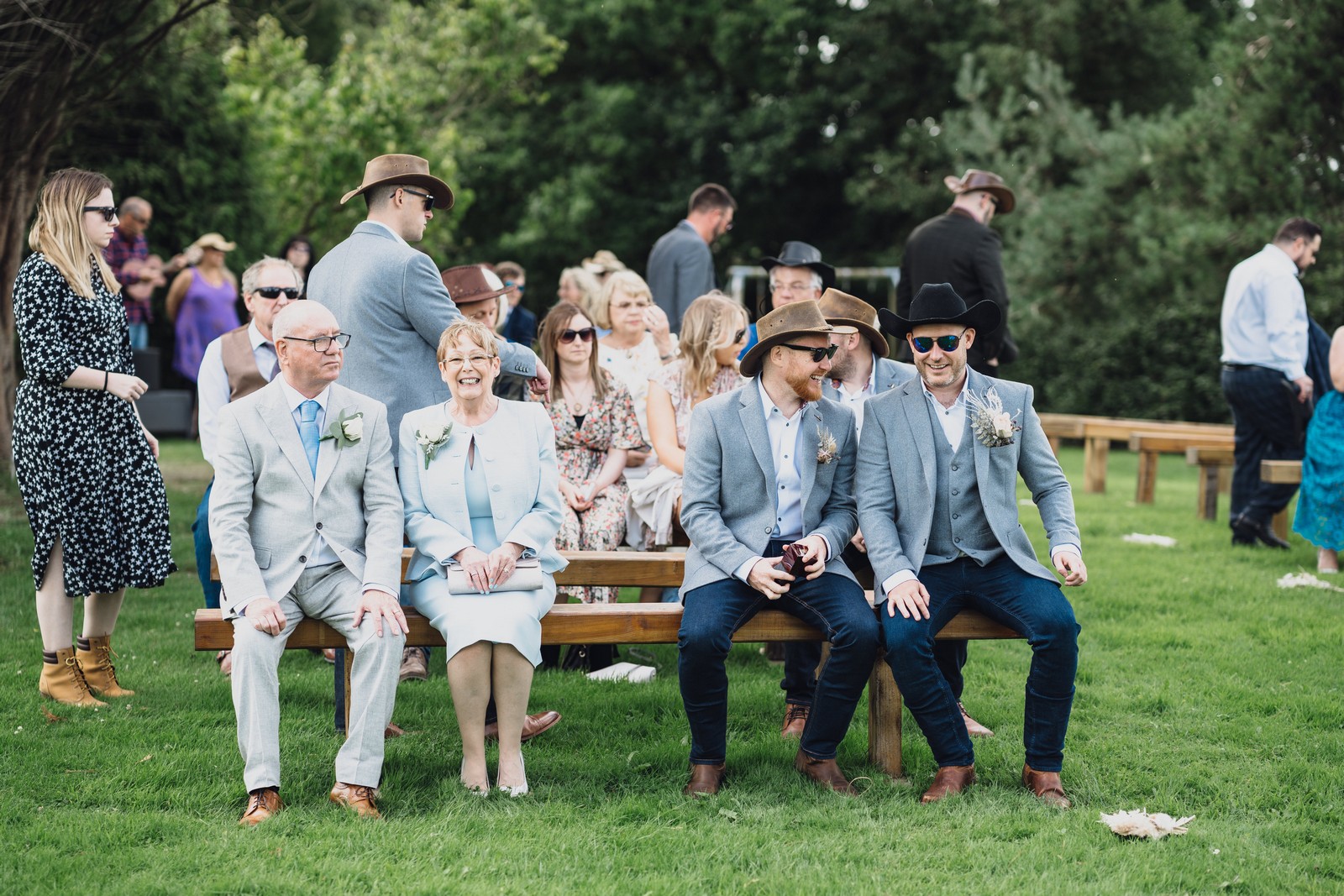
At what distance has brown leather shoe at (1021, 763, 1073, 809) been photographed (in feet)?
15.4

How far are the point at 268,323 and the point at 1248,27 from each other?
50.6 feet

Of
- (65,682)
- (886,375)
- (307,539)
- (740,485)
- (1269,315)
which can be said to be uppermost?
(1269,315)

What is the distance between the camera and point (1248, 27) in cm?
1745

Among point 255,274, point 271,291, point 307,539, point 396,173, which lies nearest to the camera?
point 307,539

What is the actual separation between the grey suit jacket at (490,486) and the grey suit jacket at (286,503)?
5.8 inches

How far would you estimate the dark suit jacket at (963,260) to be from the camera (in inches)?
344

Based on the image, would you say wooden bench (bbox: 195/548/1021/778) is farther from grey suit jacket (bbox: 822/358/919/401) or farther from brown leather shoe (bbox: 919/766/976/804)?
grey suit jacket (bbox: 822/358/919/401)

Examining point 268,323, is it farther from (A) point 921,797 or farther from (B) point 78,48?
(B) point 78,48

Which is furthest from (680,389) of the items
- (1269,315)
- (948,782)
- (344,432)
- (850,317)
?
(1269,315)

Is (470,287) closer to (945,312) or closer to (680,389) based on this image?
(680,389)

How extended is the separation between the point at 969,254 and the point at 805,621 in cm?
448

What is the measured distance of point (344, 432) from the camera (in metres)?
4.75

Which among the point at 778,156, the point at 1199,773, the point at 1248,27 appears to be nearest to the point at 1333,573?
the point at 1199,773

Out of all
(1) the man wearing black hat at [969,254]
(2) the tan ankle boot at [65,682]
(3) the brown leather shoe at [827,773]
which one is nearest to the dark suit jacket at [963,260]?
(1) the man wearing black hat at [969,254]
